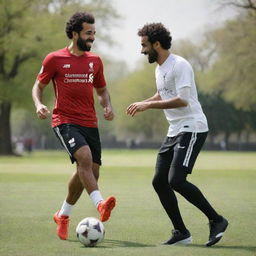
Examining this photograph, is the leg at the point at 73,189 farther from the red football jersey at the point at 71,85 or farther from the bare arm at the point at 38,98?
the bare arm at the point at 38,98

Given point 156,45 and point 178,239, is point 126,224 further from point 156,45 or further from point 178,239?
point 156,45

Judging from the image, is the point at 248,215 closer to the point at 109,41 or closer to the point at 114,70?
the point at 109,41

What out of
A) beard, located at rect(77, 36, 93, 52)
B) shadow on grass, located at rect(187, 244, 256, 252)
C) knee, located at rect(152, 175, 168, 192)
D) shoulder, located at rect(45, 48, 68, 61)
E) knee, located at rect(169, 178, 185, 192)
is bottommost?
shadow on grass, located at rect(187, 244, 256, 252)

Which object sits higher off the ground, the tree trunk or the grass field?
the grass field

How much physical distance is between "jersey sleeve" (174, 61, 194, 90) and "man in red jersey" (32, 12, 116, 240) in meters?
1.35

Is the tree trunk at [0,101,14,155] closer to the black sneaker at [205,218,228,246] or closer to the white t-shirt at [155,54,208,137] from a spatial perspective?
Result: the white t-shirt at [155,54,208,137]

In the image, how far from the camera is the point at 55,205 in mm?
13273

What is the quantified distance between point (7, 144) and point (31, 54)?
25.2 ft

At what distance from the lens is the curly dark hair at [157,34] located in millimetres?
8383

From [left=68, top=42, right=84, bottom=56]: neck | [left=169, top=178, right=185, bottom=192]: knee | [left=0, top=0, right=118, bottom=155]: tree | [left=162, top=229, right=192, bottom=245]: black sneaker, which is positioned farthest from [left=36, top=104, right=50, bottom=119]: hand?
[left=0, top=0, right=118, bottom=155]: tree

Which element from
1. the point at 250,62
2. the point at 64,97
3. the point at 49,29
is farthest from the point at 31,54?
the point at 64,97

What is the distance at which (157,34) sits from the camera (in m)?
8.38

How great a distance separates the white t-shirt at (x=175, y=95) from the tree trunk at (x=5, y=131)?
47.1m

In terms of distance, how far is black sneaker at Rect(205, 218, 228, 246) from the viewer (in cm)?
812
